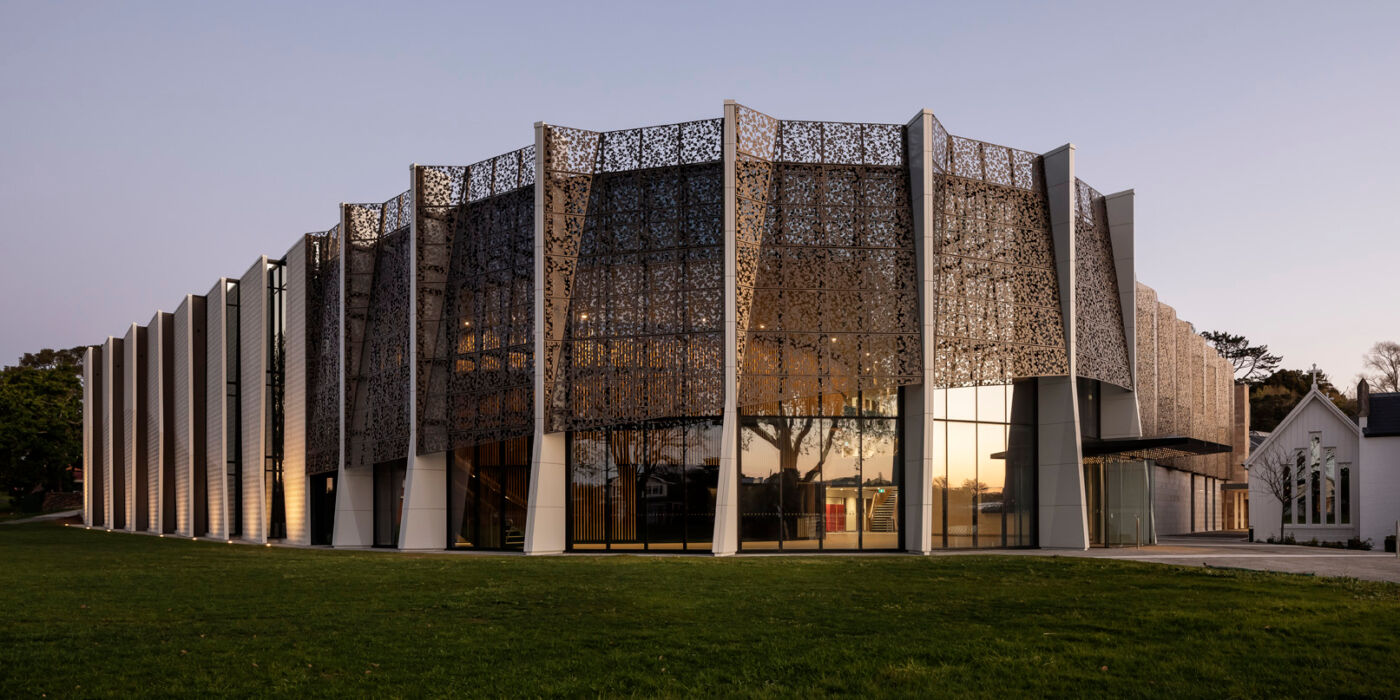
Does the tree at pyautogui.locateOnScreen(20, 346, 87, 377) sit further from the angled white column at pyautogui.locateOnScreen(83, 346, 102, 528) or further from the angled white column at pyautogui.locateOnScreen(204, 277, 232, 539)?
the angled white column at pyautogui.locateOnScreen(204, 277, 232, 539)

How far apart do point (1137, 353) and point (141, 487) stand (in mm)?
48070

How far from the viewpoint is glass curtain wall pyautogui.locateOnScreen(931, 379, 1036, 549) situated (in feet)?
96.6

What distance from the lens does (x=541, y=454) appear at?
28.2 metres

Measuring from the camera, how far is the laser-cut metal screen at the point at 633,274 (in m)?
27.1

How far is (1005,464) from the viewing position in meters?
30.6

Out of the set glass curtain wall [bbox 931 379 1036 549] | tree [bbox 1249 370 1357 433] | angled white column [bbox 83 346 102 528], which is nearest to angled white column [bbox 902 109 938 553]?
glass curtain wall [bbox 931 379 1036 549]

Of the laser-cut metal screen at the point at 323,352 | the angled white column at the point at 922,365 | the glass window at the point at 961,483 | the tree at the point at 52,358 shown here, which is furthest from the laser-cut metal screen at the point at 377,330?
the tree at the point at 52,358

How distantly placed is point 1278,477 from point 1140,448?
9083 mm

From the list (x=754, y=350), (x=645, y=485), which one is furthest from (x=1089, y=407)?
(x=645, y=485)

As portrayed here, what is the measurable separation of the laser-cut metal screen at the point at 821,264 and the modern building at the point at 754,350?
59 mm

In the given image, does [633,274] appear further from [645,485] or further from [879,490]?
[879,490]

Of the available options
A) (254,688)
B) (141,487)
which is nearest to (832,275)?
(254,688)

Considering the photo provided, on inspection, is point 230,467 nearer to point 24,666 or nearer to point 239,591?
point 239,591

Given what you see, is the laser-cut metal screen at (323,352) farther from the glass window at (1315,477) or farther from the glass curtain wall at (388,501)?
the glass window at (1315,477)
